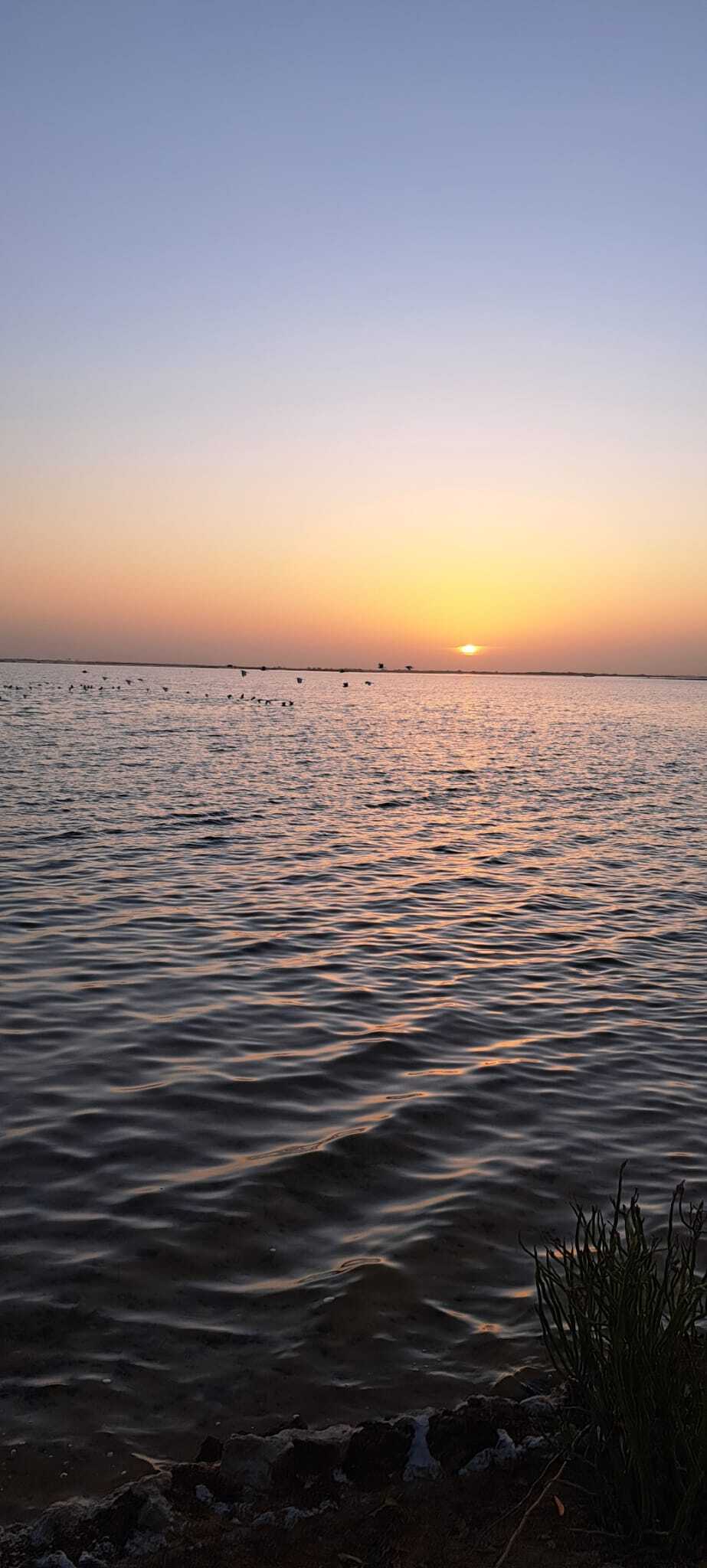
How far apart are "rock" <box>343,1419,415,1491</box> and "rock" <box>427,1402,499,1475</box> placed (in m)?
0.12

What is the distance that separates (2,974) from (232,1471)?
8707mm

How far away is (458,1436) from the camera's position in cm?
457

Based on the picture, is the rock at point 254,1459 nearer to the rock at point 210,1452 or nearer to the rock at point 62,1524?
the rock at point 210,1452

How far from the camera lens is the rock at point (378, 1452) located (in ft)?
14.4

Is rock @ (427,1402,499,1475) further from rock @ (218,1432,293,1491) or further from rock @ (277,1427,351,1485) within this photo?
rock @ (218,1432,293,1491)

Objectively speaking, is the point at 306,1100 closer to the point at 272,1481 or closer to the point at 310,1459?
the point at 310,1459

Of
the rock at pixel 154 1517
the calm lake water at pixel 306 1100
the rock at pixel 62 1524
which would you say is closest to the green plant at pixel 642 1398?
the calm lake water at pixel 306 1100

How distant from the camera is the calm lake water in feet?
17.8

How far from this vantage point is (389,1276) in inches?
245

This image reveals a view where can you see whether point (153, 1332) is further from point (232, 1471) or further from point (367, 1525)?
point (367, 1525)

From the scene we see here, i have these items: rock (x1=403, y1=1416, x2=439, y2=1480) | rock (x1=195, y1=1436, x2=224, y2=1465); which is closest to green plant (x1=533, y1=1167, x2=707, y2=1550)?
rock (x1=403, y1=1416, x2=439, y2=1480)

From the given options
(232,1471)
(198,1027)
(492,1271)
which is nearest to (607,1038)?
(198,1027)

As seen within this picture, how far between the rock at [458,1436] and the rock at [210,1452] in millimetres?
910

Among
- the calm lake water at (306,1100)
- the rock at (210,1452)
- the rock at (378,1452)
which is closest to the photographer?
the rock at (378,1452)
